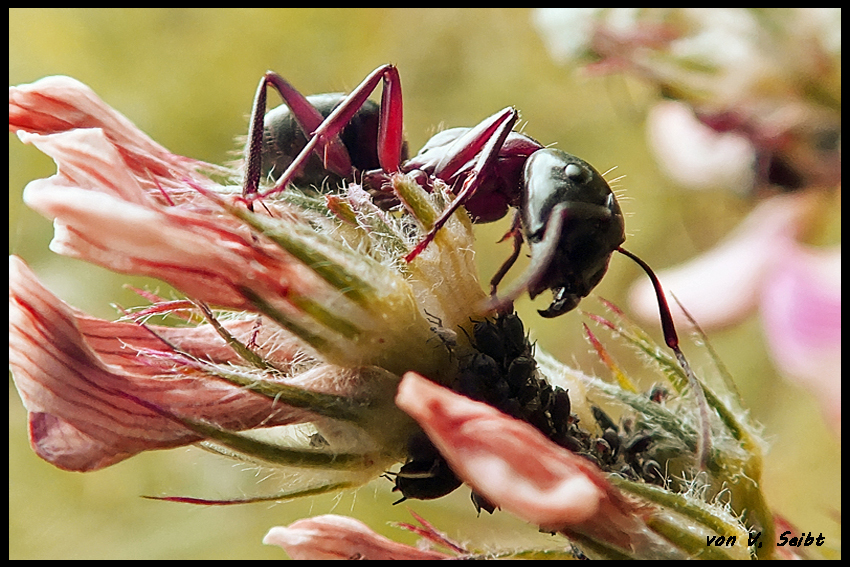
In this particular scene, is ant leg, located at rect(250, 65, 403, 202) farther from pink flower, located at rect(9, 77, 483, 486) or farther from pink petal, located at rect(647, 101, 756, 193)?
pink petal, located at rect(647, 101, 756, 193)

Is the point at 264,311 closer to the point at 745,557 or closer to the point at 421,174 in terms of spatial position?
the point at 421,174

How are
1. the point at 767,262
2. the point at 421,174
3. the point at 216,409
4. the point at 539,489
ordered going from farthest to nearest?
the point at 767,262 < the point at 421,174 < the point at 216,409 < the point at 539,489

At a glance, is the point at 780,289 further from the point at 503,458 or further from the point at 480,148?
the point at 503,458

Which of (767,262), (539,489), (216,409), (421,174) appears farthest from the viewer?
(767,262)

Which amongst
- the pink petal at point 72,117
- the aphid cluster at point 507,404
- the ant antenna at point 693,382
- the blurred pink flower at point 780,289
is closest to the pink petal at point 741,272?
the blurred pink flower at point 780,289

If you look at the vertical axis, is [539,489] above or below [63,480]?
above

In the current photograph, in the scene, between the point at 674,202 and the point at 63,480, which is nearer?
the point at 63,480

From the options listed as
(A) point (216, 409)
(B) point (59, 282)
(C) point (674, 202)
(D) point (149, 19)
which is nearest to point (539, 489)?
(A) point (216, 409)

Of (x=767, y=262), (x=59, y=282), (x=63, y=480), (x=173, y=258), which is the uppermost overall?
(x=173, y=258)
